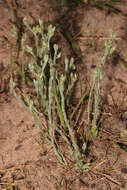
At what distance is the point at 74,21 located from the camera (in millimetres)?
2289

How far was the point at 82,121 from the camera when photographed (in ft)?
5.66

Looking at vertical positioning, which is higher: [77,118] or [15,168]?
[77,118]

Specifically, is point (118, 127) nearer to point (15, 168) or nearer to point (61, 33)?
point (15, 168)

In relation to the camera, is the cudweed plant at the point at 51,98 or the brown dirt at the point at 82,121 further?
the brown dirt at the point at 82,121

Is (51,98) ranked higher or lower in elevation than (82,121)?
higher

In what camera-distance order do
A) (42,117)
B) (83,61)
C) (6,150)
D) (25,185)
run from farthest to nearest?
(83,61)
(42,117)
(6,150)
(25,185)

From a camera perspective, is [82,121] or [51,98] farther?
[82,121]

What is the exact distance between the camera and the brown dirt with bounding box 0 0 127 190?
1.49 metres

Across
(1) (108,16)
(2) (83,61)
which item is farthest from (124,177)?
(1) (108,16)

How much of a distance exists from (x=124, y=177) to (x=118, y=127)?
1.10 ft

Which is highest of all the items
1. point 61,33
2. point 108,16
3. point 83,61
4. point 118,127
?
point 108,16

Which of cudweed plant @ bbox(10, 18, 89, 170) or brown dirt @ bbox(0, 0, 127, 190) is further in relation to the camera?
brown dirt @ bbox(0, 0, 127, 190)

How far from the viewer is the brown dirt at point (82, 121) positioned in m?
1.49

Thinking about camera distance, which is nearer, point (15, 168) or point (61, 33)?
point (15, 168)
